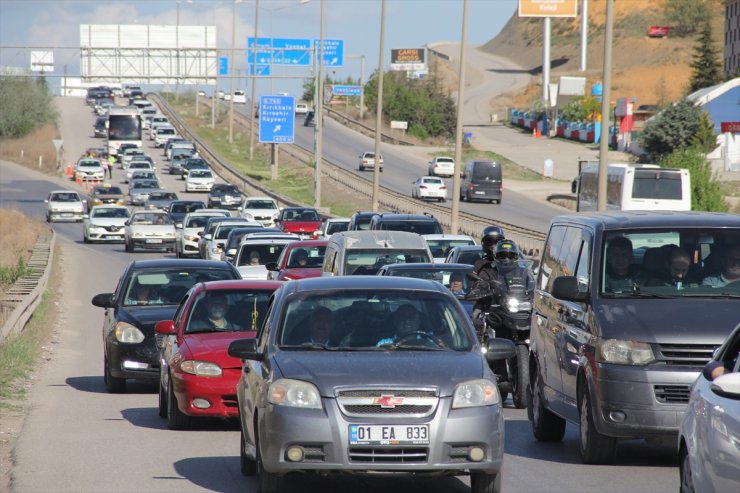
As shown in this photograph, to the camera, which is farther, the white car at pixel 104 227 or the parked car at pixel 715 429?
the white car at pixel 104 227

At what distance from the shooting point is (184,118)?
136125 millimetres

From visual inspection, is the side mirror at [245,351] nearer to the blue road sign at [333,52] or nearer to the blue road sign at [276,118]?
the blue road sign at [276,118]

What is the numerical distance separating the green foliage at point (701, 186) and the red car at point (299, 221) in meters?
15.9

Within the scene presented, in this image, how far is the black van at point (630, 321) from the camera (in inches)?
409

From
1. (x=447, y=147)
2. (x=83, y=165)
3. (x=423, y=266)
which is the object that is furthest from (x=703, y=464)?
(x=447, y=147)

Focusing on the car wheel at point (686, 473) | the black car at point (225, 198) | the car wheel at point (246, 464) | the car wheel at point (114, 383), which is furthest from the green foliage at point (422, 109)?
the car wheel at point (686, 473)

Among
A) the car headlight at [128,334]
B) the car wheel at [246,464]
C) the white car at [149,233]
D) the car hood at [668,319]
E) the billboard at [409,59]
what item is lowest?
the white car at [149,233]

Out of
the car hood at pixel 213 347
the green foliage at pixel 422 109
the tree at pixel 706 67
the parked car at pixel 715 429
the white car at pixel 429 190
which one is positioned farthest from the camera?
the green foliage at pixel 422 109

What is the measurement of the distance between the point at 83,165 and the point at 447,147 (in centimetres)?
3865

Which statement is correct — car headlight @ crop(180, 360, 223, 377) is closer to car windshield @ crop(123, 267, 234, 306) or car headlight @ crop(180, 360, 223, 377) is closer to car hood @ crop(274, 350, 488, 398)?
car hood @ crop(274, 350, 488, 398)

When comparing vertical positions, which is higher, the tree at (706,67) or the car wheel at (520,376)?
the tree at (706,67)

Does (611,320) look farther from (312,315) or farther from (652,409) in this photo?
(312,315)

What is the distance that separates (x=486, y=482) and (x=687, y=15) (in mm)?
173887

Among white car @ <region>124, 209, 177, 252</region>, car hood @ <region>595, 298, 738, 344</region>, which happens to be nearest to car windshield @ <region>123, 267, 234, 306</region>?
car hood @ <region>595, 298, 738, 344</region>
